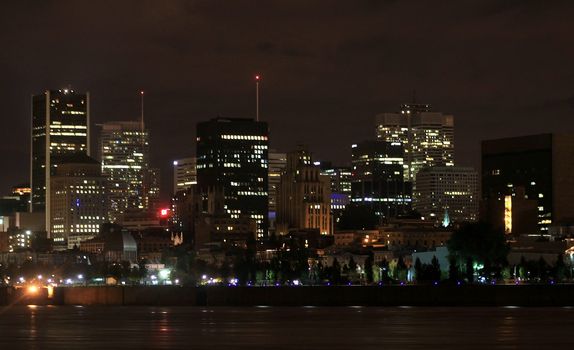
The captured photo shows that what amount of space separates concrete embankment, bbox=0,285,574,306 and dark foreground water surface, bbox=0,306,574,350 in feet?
81.7

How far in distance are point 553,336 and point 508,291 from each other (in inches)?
2666

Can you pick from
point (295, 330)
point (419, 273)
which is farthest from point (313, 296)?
point (295, 330)

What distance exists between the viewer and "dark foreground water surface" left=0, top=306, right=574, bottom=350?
272ft

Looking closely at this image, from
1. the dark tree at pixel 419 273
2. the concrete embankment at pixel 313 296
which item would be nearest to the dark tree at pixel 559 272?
the dark tree at pixel 419 273

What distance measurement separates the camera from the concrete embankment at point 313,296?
154 m

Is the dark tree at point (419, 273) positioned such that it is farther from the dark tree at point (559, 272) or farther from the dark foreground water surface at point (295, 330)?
the dark foreground water surface at point (295, 330)

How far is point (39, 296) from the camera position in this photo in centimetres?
18900

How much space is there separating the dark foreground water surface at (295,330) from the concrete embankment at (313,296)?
2490 centimetres

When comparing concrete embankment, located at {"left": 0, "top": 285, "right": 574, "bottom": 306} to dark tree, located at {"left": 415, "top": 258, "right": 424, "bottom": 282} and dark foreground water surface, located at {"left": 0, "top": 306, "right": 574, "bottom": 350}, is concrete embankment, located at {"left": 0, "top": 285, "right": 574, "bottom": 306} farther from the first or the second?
dark foreground water surface, located at {"left": 0, "top": 306, "right": 574, "bottom": 350}

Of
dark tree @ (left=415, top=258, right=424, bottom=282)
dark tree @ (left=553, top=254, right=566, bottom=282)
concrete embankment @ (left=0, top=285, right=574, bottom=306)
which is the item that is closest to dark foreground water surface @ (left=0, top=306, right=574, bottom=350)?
concrete embankment @ (left=0, top=285, right=574, bottom=306)

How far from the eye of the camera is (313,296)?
16525cm

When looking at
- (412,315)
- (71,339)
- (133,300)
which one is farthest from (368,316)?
(133,300)

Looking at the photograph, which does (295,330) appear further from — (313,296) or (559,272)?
(559,272)

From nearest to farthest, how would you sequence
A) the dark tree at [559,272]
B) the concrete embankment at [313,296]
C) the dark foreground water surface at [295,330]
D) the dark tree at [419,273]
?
1. the dark foreground water surface at [295,330]
2. the concrete embankment at [313,296]
3. the dark tree at [559,272]
4. the dark tree at [419,273]
